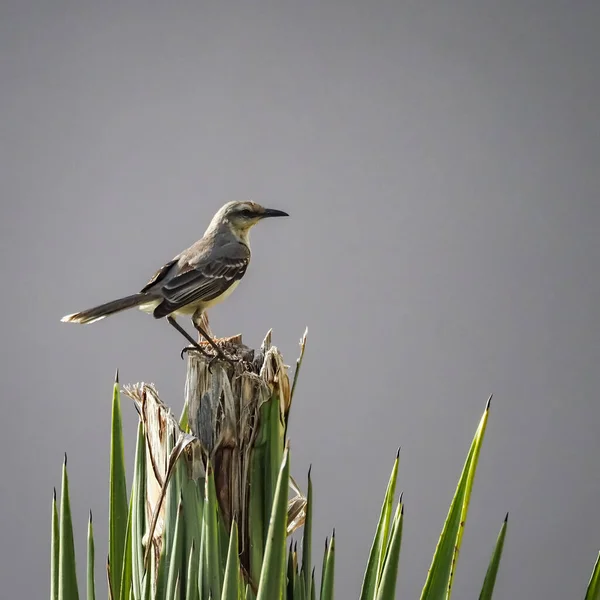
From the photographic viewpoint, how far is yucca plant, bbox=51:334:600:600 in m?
1.39

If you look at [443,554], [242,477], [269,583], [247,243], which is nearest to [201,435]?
[242,477]

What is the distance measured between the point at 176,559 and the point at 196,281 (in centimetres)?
103

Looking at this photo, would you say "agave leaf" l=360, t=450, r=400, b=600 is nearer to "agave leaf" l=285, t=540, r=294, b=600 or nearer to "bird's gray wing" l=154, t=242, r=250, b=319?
"agave leaf" l=285, t=540, r=294, b=600

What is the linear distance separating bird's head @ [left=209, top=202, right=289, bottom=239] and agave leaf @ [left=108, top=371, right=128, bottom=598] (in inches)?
44.0

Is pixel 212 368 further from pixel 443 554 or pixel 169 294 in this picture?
pixel 169 294

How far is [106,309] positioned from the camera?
2.14 metres

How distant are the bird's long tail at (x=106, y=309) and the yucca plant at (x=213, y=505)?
0.53m

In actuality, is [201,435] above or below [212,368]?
below

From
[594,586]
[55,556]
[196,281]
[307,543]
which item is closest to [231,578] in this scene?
[307,543]

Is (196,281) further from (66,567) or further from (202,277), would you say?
(66,567)

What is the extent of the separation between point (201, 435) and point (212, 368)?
5.2 inches

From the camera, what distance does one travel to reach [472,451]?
140cm

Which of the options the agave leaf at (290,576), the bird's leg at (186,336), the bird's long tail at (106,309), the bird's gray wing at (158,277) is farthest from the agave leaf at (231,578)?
the bird's gray wing at (158,277)

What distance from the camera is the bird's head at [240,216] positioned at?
2.63 meters
